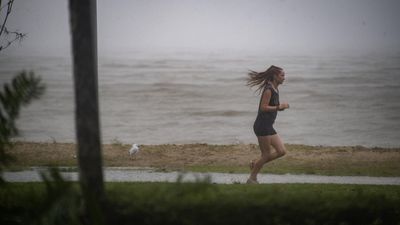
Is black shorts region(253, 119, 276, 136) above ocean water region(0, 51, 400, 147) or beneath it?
above

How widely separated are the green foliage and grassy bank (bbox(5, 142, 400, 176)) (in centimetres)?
704

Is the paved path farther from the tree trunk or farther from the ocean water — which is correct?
the ocean water

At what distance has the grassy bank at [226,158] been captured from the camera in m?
9.91

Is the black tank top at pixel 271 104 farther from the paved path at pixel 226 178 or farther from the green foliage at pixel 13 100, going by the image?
the green foliage at pixel 13 100

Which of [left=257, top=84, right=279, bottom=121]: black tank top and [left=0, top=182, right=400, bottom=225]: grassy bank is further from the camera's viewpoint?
[left=257, top=84, right=279, bottom=121]: black tank top

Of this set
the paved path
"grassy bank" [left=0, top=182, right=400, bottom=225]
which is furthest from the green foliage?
the paved path

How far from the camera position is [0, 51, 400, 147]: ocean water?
A: 679 inches

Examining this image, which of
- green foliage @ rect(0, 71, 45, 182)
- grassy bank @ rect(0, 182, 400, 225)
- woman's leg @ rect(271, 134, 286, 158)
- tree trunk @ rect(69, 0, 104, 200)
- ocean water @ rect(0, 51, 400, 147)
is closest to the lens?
green foliage @ rect(0, 71, 45, 182)

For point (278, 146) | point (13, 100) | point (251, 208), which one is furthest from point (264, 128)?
point (13, 100)

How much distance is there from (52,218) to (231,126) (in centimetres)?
1741

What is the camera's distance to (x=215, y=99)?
23.8 m

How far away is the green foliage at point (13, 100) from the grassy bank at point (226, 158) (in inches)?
277

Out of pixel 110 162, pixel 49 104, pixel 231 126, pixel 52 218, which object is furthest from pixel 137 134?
pixel 52 218

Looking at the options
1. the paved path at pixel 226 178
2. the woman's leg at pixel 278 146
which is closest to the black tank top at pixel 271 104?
the woman's leg at pixel 278 146
